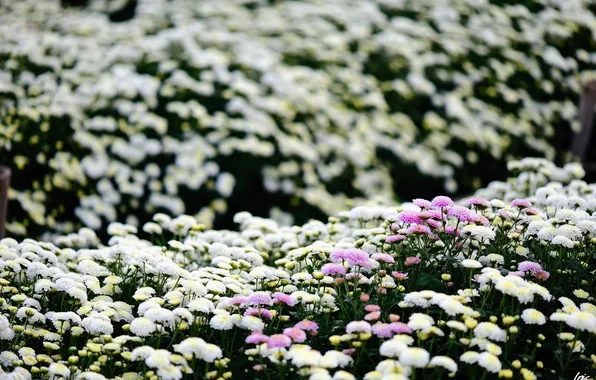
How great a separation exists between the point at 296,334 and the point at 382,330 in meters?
0.30

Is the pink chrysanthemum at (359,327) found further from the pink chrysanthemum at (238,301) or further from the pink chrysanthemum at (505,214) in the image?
the pink chrysanthemum at (505,214)

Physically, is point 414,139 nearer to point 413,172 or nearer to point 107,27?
point 413,172

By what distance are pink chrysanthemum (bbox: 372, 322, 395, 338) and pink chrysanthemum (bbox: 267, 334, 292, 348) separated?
0.30 metres

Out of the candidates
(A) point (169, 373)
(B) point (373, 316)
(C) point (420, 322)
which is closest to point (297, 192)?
(B) point (373, 316)

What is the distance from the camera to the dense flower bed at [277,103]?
546cm

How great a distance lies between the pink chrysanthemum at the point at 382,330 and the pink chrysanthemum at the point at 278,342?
298 mm

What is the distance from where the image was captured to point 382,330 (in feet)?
7.87

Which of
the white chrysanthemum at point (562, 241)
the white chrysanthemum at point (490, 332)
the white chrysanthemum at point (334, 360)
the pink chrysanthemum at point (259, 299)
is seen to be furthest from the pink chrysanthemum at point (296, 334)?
the white chrysanthemum at point (562, 241)

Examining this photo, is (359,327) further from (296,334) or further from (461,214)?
(461,214)

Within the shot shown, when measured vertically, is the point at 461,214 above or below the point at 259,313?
above

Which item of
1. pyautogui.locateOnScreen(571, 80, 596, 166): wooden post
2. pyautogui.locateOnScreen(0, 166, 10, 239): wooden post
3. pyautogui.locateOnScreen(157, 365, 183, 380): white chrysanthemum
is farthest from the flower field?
pyautogui.locateOnScreen(0, 166, 10, 239): wooden post

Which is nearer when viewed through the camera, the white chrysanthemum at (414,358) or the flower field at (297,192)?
the white chrysanthemum at (414,358)

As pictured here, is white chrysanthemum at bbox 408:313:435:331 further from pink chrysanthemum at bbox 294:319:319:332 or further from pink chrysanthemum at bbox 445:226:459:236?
pink chrysanthemum at bbox 445:226:459:236

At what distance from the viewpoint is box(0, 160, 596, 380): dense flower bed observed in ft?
7.81
